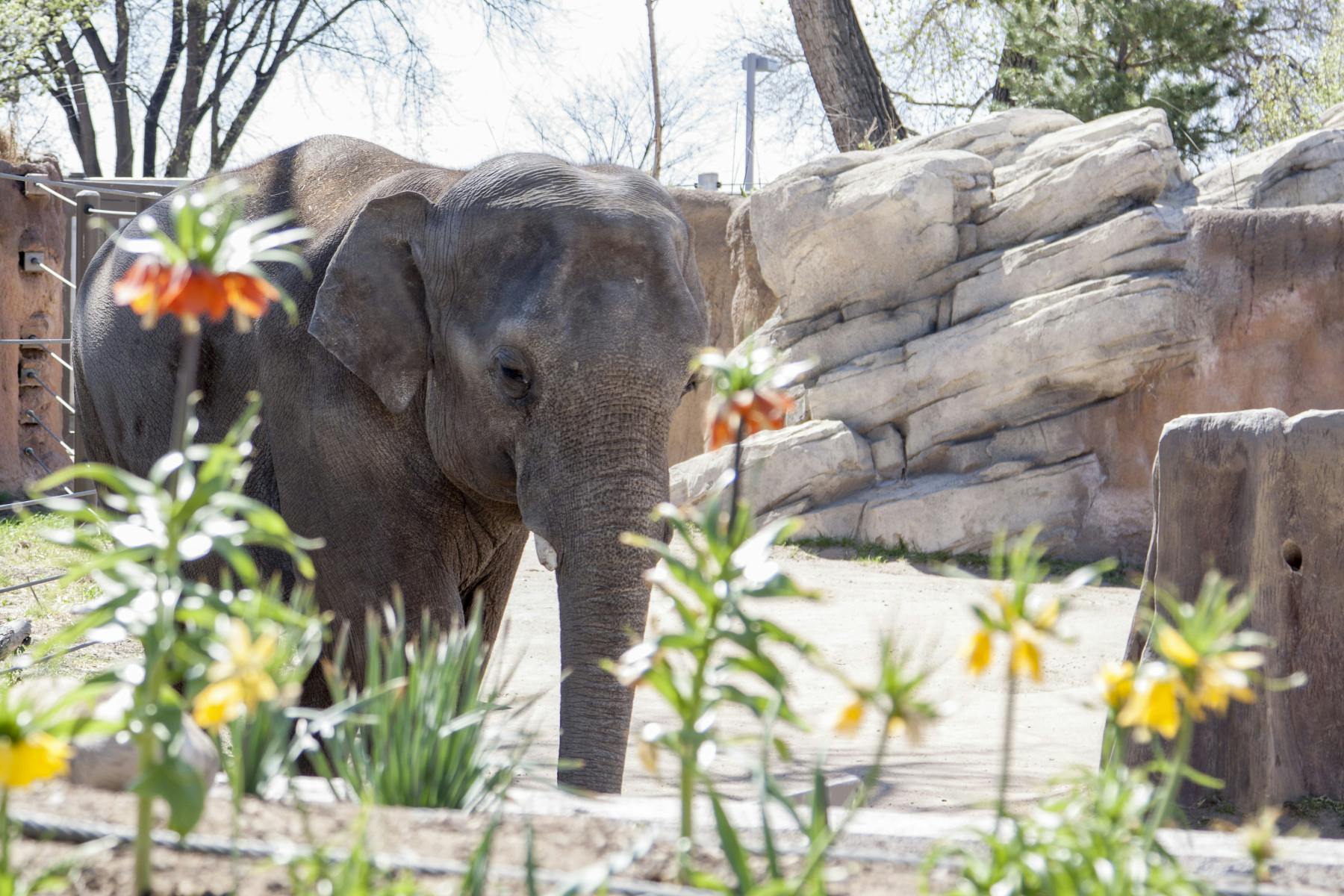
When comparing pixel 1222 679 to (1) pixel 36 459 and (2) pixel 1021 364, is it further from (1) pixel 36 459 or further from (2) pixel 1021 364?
(1) pixel 36 459

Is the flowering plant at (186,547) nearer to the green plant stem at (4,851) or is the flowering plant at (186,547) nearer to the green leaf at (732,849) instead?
the green plant stem at (4,851)

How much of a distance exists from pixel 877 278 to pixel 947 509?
2354 mm

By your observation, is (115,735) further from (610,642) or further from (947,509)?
(947,509)

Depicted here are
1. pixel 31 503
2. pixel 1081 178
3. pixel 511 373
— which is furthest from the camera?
pixel 1081 178

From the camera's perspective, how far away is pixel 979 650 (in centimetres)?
149

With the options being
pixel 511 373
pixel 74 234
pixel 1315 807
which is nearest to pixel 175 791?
pixel 511 373

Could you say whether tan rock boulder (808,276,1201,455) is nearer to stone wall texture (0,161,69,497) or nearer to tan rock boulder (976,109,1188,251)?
tan rock boulder (976,109,1188,251)

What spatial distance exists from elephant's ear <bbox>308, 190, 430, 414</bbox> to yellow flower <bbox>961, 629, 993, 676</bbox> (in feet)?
9.86

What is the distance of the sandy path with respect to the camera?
582 cm

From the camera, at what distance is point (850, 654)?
8.61 metres

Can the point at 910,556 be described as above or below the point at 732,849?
above

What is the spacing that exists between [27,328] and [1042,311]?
8732 mm

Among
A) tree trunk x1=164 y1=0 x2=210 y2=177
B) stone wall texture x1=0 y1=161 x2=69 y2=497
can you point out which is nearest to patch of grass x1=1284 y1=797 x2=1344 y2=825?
stone wall texture x1=0 y1=161 x2=69 y2=497

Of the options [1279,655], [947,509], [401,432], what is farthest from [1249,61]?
[401,432]
